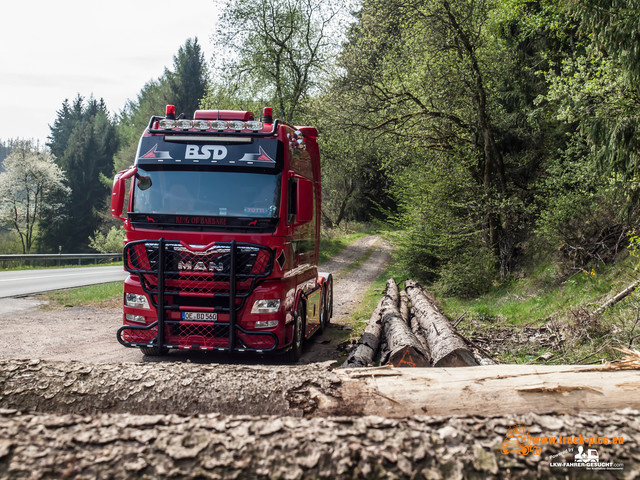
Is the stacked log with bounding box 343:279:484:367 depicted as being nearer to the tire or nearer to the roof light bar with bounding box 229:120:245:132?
the tire

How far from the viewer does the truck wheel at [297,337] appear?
7.27 metres

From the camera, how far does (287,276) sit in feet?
22.8

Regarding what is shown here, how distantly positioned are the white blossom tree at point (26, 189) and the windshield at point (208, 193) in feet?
167

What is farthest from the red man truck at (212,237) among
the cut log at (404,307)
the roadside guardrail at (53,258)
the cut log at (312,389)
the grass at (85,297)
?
the roadside guardrail at (53,258)

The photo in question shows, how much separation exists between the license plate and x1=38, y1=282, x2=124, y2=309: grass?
285 inches

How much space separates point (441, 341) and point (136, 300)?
13.6 feet

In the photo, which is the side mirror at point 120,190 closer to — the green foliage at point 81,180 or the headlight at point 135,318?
the headlight at point 135,318

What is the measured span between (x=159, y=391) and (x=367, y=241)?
30.8m

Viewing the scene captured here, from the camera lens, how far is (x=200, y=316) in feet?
21.4

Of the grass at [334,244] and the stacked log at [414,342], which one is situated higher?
the grass at [334,244]

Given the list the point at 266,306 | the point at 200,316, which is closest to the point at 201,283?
the point at 200,316

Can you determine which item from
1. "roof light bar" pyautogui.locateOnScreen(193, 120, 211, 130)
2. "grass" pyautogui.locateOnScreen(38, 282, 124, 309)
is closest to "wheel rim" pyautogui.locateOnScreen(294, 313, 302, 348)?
"roof light bar" pyautogui.locateOnScreen(193, 120, 211, 130)

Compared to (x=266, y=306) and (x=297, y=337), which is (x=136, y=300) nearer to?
(x=266, y=306)

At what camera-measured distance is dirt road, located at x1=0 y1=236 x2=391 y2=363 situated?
7.51 metres
